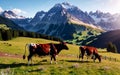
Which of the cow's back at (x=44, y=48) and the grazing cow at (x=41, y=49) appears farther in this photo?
the cow's back at (x=44, y=48)

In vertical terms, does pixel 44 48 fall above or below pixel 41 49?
above

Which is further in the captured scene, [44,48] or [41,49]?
[44,48]

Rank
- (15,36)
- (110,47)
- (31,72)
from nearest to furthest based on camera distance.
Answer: (31,72) → (15,36) → (110,47)

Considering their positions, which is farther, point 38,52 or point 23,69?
point 38,52

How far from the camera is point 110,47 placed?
154000 mm

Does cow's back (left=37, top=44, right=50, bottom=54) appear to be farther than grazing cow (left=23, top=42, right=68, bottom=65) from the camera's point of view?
Yes

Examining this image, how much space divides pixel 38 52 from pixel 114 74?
34.9ft

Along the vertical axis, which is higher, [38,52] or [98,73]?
[38,52]

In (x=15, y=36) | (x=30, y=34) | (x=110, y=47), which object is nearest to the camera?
(x=15, y=36)

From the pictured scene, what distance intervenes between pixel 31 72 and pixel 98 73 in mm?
8779

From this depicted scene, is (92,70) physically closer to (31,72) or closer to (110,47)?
(31,72)

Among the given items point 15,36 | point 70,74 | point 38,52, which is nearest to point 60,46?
point 38,52

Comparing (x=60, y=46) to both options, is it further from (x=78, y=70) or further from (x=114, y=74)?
(x=114, y=74)

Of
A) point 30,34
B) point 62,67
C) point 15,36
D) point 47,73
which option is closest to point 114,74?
point 62,67
